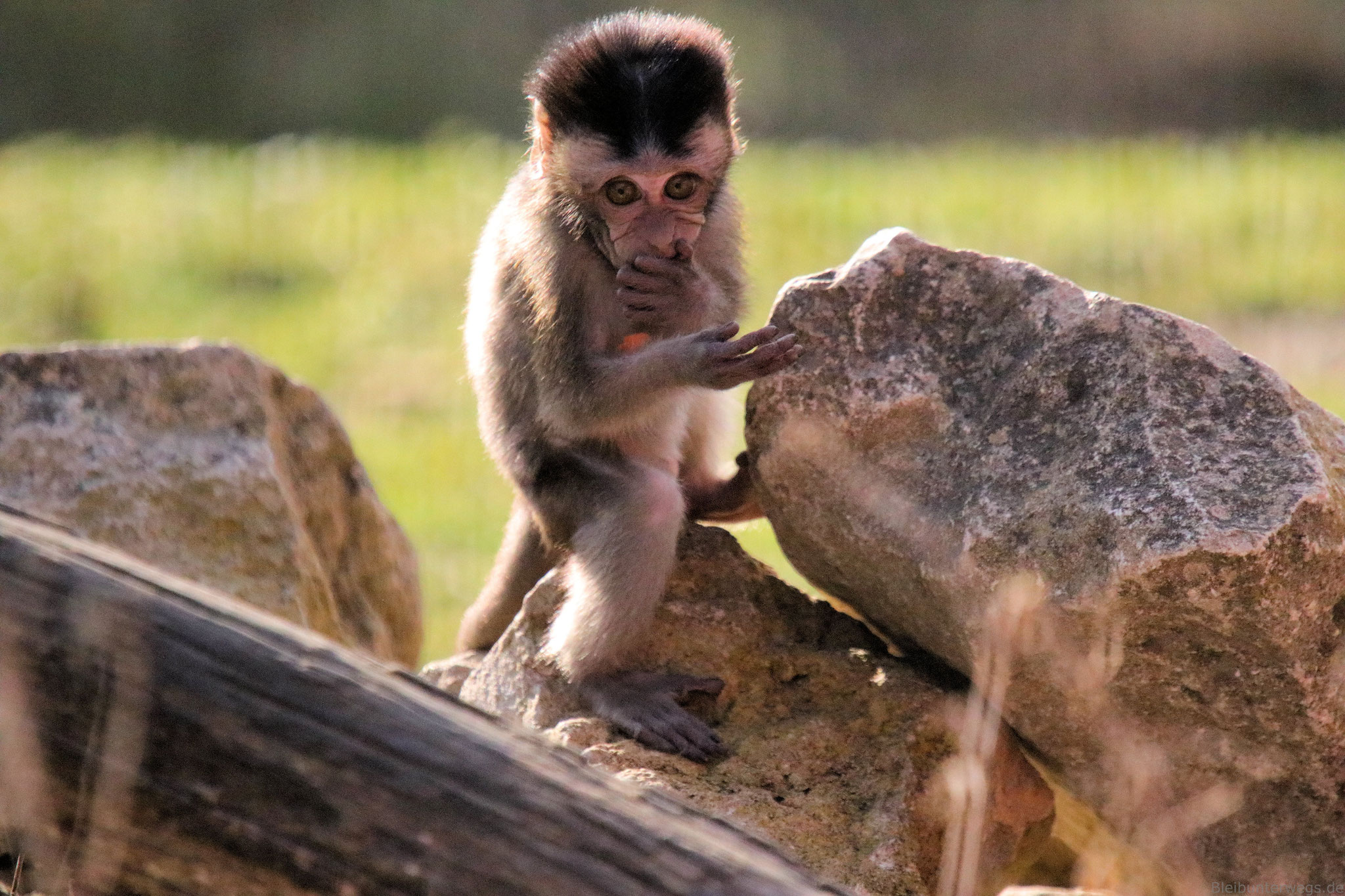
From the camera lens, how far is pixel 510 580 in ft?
17.0

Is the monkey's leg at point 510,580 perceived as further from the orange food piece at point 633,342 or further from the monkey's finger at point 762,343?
the monkey's finger at point 762,343

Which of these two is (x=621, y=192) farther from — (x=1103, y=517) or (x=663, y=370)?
(x=1103, y=517)

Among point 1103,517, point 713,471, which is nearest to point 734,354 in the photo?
point 1103,517

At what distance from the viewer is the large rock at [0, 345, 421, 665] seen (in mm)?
5027

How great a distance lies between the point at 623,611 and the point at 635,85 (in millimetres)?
1407

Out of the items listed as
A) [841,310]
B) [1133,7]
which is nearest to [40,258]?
[841,310]

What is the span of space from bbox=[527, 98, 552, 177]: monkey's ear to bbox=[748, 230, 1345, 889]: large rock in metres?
0.86

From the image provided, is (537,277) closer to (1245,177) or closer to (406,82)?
(1245,177)

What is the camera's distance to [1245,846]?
3797mm

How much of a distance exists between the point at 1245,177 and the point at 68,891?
481 inches

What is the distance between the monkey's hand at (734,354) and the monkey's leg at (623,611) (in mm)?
415

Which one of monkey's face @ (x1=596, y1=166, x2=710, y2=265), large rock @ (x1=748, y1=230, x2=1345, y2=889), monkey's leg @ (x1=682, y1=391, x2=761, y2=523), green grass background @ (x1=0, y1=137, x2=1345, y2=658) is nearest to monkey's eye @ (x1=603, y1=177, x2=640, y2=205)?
monkey's face @ (x1=596, y1=166, x2=710, y2=265)

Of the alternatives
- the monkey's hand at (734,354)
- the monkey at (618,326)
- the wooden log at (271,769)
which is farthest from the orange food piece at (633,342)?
the wooden log at (271,769)

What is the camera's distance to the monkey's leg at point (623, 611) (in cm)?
425
